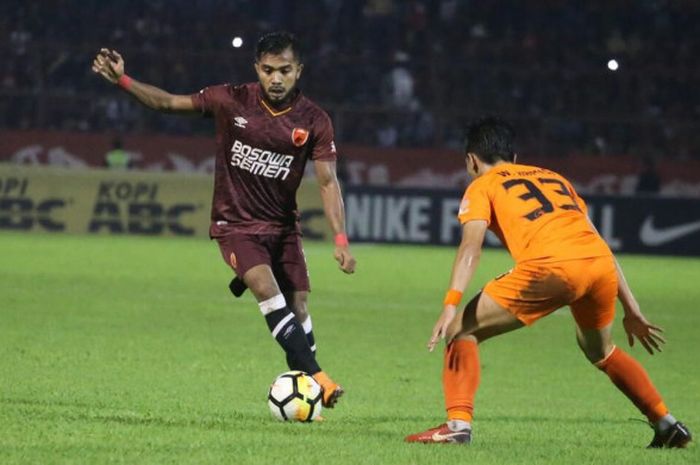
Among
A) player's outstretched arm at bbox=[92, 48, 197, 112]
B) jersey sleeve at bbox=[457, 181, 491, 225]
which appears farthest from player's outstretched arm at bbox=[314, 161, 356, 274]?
jersey sleeve at bbox=[457, 181, 491, 225]

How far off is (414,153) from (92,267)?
10.3m

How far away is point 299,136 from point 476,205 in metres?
1.97

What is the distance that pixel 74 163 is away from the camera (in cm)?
2908

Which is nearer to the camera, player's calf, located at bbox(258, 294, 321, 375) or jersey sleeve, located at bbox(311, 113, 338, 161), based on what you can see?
player's calf, located at bbox(258, 294, 321, 375)

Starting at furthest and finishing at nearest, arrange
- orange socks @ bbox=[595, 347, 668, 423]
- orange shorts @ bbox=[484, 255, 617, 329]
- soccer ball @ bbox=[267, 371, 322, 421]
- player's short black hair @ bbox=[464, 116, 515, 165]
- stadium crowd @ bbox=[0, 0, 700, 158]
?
stadium crowd @ bbox=[0, 0, 700, 158] < soccer ball @ bbox=[267, 371, 322, 421] < orange socks @ bbox=[595, 347, 668, 423] < player's short black hair @ bbox=[464, 116, 515, 165] < orange shorts @ bbox=[484, 255, 617, 329]

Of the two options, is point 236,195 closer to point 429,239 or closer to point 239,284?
point 239,284

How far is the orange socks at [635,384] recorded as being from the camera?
288 inches

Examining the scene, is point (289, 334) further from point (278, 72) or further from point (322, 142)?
point (278, 72)

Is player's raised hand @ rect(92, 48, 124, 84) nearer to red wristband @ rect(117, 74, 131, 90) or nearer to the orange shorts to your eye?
red wristband @ rect(117, 74, 131, 90)

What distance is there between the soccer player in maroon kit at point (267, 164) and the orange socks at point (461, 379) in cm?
149

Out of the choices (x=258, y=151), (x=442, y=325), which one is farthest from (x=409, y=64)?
(x=442, y=325)

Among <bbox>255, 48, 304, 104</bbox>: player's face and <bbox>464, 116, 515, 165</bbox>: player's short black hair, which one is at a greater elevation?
<bbox>255, 48, 304, 104</bbox>: player's face

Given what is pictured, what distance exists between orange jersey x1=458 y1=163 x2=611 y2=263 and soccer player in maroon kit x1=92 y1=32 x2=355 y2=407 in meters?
1.52

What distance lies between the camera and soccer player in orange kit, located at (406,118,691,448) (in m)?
6.93
